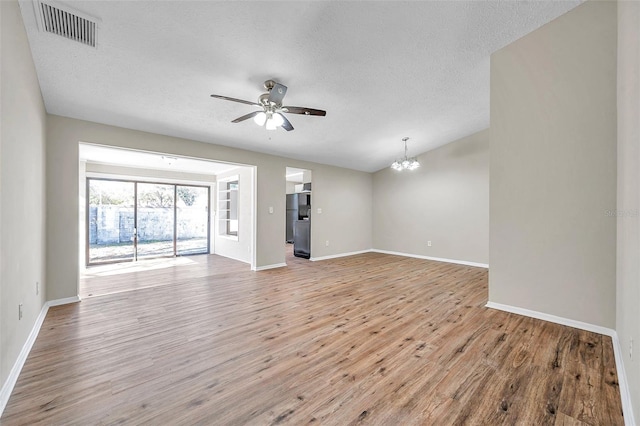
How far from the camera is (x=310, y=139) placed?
16.4 ft

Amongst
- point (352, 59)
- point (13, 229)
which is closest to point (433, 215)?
point (352, 59)

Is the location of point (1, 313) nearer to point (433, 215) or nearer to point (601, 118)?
point (601, 118)

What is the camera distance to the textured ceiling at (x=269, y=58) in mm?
2223

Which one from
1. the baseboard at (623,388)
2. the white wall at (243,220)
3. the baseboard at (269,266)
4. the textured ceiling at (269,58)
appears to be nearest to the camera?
the baseboard at (623,388)

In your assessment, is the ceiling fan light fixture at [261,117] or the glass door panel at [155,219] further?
the glass door panel at [155,219]

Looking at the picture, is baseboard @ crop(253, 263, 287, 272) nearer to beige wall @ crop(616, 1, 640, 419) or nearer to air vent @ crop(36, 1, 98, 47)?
air vent @ crop(36, 1, 98, 47)

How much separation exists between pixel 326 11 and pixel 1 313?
3213 millimetres

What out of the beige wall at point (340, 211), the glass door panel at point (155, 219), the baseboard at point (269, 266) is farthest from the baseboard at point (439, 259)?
the glass door panel at point (155, 219)

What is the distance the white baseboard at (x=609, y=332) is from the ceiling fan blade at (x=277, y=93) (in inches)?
141

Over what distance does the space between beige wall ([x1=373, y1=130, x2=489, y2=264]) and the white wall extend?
382 cm

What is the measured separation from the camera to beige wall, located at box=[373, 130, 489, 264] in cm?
573

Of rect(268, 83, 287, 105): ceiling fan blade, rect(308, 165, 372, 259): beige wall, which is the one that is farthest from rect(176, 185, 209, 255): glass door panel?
rect(268, 83, 287, 105): ceiling fan blade

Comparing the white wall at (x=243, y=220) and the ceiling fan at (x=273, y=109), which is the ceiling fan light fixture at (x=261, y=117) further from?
the white wall at (x=243, y=220)

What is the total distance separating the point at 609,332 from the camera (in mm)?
2545
